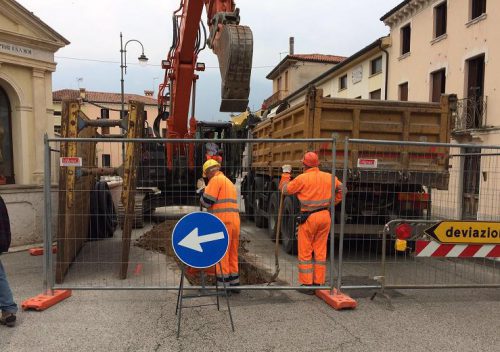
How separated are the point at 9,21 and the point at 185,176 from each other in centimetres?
458

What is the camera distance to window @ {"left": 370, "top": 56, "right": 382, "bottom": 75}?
69.7 feet

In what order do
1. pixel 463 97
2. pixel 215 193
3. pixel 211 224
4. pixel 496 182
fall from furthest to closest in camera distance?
pixel 463 97, pixel 496 182, pixel 215 193, pixel 211 224

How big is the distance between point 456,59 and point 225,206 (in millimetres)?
13278

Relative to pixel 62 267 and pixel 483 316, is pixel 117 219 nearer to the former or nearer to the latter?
pixel 62 267

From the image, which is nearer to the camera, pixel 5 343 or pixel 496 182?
pixel 5 343

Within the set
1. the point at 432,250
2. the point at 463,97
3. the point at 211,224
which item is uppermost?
the point at 463,97

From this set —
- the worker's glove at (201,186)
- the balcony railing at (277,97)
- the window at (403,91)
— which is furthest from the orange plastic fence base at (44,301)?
the balcony railing at (277,97)

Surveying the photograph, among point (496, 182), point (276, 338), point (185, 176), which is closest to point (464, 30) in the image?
point (496, 182)

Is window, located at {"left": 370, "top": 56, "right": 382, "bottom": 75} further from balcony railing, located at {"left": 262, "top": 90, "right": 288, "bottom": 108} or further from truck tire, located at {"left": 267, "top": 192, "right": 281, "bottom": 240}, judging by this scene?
balcony railing, located at {"left": 262, "top": 90, "right": 288, "bottom": 108}

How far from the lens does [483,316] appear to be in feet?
14.7

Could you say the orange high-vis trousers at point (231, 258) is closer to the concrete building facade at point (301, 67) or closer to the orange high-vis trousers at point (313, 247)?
the orange high-vis trousers at point (313, 247)

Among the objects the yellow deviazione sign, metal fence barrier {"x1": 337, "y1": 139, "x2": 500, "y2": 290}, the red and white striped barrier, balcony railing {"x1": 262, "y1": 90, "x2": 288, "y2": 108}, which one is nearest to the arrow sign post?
the red and white striped barrier

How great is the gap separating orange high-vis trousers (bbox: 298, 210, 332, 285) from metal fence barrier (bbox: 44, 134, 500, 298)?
0.18 m

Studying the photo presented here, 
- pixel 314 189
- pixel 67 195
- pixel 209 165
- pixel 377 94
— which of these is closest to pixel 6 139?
pixel 67 195
